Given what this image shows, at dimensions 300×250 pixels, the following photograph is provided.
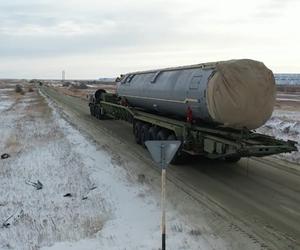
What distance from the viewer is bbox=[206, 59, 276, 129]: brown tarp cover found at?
12859 millimetres

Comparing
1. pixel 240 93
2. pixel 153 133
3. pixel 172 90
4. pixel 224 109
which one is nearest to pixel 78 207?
pixel 224 109

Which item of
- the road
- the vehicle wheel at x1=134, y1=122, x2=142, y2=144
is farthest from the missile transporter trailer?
the vehicle wheel at x1=134, y1=122, x2=142, y2=144

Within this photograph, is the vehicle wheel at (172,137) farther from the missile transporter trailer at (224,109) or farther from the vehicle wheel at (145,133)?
the vehicle wheel at (145,133)

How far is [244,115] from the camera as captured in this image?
13055mm

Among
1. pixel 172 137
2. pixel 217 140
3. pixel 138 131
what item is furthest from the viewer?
pixel 138 131

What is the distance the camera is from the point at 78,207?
10891mm

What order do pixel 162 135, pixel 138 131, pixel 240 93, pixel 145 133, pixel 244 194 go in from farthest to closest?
pixel 138 131, pixel 145 133, pixel 162 135, pixel 240 93, pixel 244 194

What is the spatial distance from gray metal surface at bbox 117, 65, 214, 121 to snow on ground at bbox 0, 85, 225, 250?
8.83 feet

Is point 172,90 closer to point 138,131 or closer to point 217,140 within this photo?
point 217,140

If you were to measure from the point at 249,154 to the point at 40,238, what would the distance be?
5920mm

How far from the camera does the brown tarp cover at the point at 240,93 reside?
12859 mm

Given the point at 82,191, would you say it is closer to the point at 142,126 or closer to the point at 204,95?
the point at 204,95

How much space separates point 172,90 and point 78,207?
630cm

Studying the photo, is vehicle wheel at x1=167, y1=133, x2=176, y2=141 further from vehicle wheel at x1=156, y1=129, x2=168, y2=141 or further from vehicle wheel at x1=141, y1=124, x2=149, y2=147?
vehicle wheel at x1=141, y1=124, x2=149, y2=147
